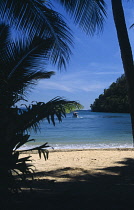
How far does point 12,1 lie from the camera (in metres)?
3.94

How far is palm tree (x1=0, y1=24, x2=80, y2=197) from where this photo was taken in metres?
2.40

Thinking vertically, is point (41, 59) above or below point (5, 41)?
below

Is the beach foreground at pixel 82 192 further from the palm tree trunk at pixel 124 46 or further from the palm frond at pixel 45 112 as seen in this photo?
the palm tree trunk at pixel 124 46

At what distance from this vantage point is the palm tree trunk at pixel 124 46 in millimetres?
3948

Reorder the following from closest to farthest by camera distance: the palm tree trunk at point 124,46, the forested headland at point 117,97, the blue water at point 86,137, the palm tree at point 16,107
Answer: the palm tree at point 16,107 < the palm tree trunk at point 124,46 < the blue water at point 86,137 < the forested headland at point 117,97

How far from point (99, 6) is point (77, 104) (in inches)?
103

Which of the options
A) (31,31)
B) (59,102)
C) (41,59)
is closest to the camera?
(59,102)

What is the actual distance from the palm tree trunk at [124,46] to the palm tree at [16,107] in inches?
54.4

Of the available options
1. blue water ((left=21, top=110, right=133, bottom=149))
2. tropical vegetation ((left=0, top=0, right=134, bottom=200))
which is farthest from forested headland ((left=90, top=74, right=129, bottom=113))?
tropical vegetation ((left=0, top=0, right=134, bottom=200))

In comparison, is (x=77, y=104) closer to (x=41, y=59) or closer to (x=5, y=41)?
(x=41, y=59)

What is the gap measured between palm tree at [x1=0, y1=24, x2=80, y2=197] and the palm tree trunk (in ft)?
4.53

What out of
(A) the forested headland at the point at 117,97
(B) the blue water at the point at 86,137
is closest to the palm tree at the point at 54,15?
(B) the blue water at the point at 86,137

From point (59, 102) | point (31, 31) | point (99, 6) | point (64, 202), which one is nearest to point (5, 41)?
point (31, 31)

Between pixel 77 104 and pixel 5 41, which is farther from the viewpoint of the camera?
pixel 5 41
